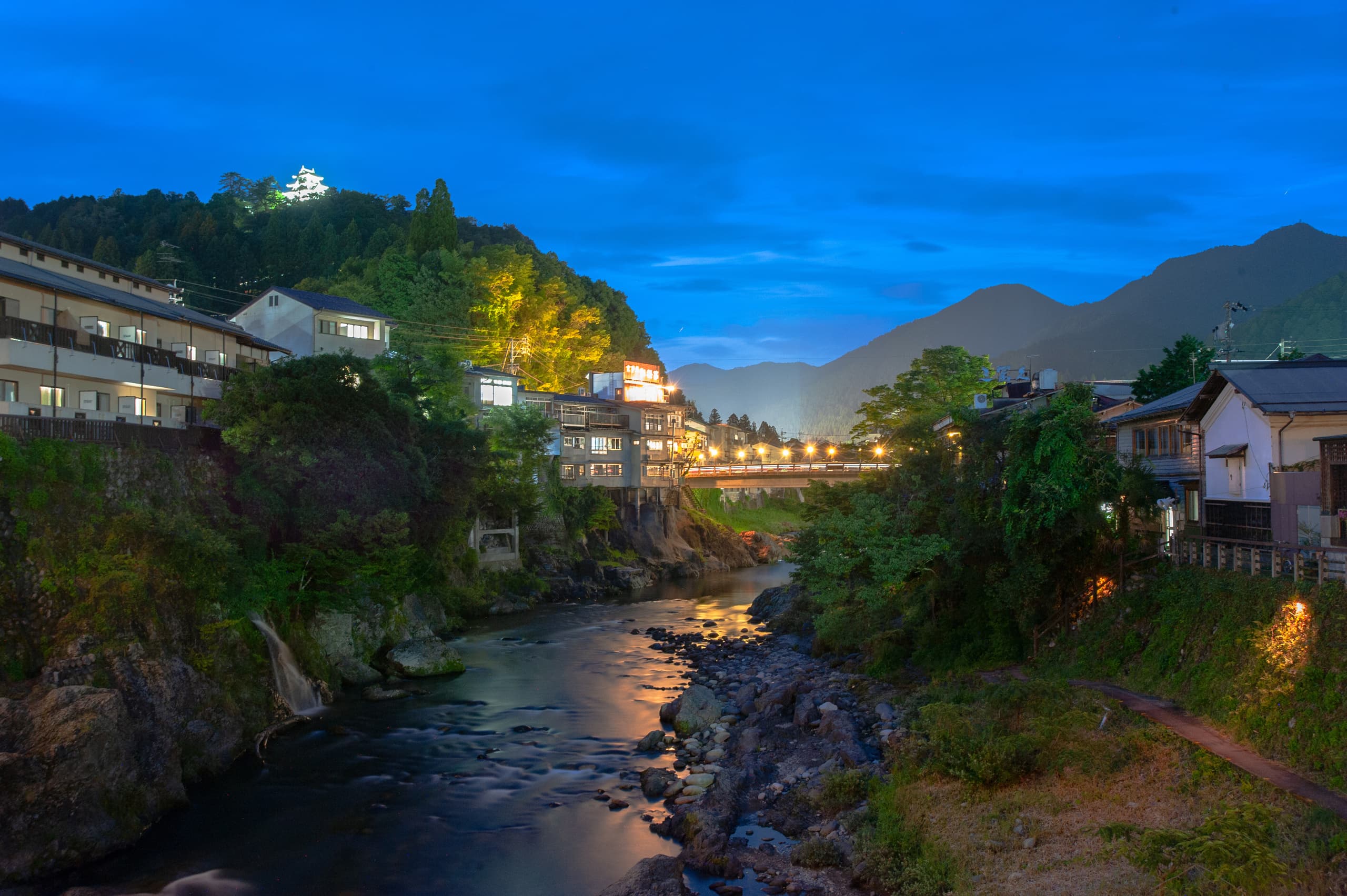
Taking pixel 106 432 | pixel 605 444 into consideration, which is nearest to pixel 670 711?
pixel 106 432

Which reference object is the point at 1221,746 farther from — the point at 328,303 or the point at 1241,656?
the point at 328,303

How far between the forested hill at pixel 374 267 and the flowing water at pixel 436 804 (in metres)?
45.5

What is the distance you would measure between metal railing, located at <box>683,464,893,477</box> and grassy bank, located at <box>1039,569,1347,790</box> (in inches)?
1407

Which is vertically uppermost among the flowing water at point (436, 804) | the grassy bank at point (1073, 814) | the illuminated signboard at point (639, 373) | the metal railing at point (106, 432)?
the illuminated signboard at point (639, 373)

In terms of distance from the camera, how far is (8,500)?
70.5 ft

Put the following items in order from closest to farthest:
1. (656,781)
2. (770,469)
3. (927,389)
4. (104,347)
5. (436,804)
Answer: (436,804) < (656,781) < (104,347) < (927,389) < (770,469)

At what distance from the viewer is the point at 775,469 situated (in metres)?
65.0

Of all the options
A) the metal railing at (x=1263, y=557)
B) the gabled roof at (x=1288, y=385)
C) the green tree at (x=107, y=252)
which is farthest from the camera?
the green tree at (x=107, y=252)

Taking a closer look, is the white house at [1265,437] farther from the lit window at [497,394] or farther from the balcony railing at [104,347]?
the lit window at [497,394]

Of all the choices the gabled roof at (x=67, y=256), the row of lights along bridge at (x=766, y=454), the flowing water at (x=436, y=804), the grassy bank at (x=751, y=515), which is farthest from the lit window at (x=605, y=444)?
the flowing water at (x=436, y=804)

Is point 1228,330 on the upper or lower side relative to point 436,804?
upper

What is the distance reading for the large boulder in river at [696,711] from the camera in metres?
24.9

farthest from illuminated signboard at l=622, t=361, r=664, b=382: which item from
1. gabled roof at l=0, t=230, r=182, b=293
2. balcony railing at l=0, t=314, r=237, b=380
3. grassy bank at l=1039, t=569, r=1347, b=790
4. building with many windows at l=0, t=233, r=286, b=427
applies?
grassy bank at l=1039, t=569, r=1347, b=790

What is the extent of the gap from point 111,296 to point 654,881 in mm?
33078
